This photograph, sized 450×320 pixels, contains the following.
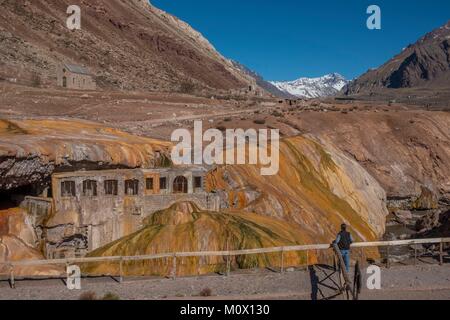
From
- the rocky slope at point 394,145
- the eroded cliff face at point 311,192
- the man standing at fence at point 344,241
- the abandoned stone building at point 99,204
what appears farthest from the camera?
the rocky slope at point 394,145

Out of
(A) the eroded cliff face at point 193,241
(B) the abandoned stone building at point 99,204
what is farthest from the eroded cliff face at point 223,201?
(B) the abandoned stone building at point 99,204

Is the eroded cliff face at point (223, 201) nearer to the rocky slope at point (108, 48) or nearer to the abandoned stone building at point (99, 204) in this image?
the abandoned stone building at point (99, 204)

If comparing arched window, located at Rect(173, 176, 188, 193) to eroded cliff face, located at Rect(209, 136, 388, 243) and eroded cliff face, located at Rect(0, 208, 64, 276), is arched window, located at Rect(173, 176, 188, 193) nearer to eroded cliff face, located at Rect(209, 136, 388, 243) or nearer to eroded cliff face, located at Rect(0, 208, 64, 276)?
eroded cliff face, located at Rect(209, 136, 388, 243)

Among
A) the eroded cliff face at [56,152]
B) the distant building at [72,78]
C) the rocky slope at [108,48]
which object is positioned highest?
the rocky slope at [108,48]

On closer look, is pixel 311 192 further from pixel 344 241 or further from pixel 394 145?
pixel 394 145

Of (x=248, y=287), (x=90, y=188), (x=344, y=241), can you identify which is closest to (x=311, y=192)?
(x=90, y=188)

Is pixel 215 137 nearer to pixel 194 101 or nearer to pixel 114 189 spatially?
pixel 114 189

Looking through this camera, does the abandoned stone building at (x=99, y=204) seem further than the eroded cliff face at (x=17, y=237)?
Yes

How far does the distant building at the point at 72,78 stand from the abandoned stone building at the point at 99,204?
53.9 meters

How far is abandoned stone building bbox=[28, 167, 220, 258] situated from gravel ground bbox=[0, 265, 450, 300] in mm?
8079

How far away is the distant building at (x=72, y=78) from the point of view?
7469 centimetres

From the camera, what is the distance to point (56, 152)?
23.1 meters

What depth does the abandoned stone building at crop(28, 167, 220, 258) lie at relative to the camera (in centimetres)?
2259

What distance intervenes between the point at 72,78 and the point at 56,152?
55.0 metres
